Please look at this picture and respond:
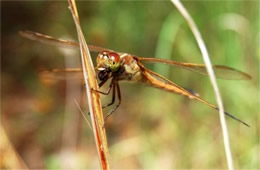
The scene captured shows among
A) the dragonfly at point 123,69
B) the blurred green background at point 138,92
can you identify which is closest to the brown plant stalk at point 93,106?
the dragonfly at point 123,69

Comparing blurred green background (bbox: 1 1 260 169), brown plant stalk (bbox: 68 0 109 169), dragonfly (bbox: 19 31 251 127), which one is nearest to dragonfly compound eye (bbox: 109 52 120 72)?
dragonfly (bbox: 19 31 251 127)

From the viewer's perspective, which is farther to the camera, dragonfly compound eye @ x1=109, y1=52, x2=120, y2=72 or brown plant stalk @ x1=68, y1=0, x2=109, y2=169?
dragonfly compound eye @ x1=109, y1=52, x2=120, y2=72

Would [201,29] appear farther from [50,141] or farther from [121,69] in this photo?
[121,69]

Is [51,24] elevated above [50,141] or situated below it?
above

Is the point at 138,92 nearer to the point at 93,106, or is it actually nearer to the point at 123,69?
the point at 123,69

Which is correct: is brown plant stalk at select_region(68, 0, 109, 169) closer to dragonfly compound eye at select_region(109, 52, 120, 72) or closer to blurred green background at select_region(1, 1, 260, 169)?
dragonfly compound eye at select_region(109, 52, 120, 72)

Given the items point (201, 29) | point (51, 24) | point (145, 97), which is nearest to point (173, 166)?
point (145, 97)

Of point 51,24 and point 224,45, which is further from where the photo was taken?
point 51,24

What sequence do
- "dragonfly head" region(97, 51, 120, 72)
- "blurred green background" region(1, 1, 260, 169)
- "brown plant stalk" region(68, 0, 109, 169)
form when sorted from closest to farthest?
"brown plant stalk" region(68, 0, 109, 169), "dragonfly head" region(97, 51, 120, 72), "blurred green background" region(1, 1, 260, 169)
